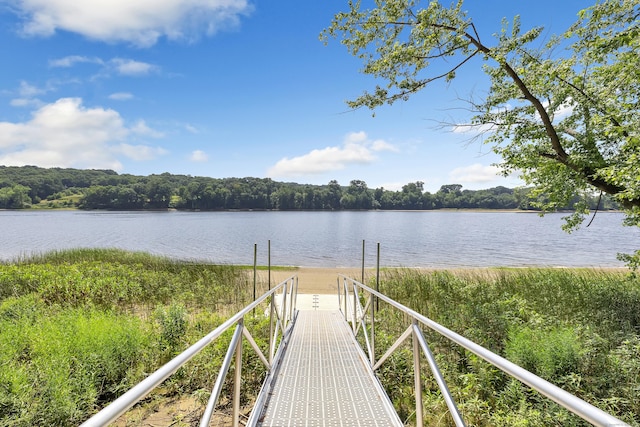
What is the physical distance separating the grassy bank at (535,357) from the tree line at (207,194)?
12390 cm

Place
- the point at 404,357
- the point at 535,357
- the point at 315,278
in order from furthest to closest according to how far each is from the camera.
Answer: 1. the point at 315,278
2. the point at 404,357
3. the point at 535,357

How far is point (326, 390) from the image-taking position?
3645 millimetres

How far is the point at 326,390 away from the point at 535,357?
129 inches

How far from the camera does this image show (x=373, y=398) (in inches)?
135

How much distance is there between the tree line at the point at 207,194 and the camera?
124 m

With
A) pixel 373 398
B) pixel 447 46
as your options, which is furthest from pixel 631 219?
pixel 373 398

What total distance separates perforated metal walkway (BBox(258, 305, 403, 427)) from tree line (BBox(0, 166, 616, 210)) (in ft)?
410

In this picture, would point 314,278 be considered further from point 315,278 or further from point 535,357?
point 535,357

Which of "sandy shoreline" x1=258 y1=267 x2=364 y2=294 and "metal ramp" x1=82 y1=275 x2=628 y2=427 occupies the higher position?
"metal ramp" x1=82 y1=275 x2=628 y2=427

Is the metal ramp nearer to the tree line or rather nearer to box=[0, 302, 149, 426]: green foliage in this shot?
box=[0, 302, 149, 426]: green foliage

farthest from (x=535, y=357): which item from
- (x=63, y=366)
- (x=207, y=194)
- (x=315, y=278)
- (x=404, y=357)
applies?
(x=207, y=194)

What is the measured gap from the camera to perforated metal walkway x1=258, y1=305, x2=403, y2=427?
3027mm

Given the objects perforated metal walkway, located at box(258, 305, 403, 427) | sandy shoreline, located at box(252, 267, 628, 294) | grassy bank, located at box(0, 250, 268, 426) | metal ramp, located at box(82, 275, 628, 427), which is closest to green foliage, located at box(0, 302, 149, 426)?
grassy bank, located at box(0, 250, 268, 426)

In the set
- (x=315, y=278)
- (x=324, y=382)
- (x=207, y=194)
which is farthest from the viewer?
(x=207, y=194)
